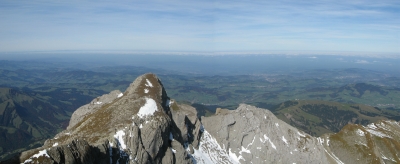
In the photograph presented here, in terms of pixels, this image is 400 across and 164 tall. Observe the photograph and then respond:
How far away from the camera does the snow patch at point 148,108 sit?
5127cm

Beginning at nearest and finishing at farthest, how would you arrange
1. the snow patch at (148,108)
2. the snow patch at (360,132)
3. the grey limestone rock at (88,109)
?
the snow patch at (148,108), the grey limestone rock at (88,109), the snow patch at (360,132)

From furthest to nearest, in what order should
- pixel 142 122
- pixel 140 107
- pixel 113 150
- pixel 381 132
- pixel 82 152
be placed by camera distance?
1. pixel 381 132
2. pixel 140 107
3. pixel 142 122
4. pixel 113 150
5. pixel 82 152

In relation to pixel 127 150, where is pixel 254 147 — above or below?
below

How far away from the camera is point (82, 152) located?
31297mm

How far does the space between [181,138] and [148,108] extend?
1612 cm

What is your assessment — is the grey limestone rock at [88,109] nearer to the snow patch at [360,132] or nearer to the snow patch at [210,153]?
the snow patch at [210,153]

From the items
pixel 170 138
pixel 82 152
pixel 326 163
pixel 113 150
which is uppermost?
pixel 82 152

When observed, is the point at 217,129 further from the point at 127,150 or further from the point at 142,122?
the point at 127,150

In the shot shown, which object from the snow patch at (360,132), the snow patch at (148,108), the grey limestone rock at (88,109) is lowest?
the snow patch at (360,132)

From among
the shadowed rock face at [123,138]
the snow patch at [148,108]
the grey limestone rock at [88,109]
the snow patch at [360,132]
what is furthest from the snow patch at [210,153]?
the snow patch at [360,132]

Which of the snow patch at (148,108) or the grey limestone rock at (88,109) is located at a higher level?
the snow patch at (148,108)

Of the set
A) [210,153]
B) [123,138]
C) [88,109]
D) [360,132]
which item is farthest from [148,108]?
[360,132]

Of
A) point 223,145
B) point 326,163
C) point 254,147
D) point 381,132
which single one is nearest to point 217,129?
point 223,145

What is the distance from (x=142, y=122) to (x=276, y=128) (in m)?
51.4
